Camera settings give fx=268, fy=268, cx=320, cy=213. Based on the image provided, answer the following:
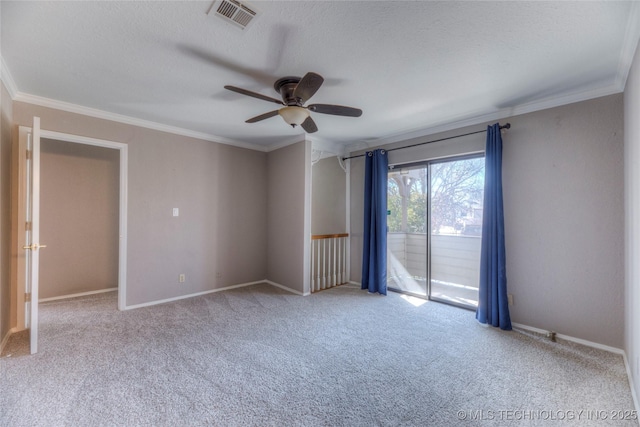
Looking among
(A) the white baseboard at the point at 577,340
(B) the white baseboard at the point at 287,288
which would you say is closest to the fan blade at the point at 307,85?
(B) the white baseboard at the point at 287,288

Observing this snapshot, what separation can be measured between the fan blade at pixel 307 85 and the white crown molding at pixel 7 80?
233 centimetres

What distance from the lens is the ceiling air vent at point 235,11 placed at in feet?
5.08

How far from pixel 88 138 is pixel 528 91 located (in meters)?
4.75

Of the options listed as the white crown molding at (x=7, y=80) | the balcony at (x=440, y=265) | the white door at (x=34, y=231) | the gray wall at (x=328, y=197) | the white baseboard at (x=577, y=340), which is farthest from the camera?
the gray wall at (x=328, y=197)

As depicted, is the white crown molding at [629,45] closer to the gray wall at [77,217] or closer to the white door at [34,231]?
the white door at [34,231]

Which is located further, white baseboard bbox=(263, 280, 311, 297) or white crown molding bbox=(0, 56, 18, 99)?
white baseboard bbox=(263, 280, 311, 297)

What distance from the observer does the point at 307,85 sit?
6.34ft

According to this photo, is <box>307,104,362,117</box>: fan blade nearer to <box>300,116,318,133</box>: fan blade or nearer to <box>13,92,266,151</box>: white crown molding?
<box>300,116,318,133</box>: fan blade

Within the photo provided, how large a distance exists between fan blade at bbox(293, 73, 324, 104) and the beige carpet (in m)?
2.17

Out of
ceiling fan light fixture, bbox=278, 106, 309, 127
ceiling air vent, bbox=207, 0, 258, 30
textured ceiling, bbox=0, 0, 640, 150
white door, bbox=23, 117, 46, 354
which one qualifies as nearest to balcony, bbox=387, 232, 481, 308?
textured ceiling, bbox=0, 0, 640, 150

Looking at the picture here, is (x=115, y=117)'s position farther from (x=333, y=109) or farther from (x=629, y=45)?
(x=629, y=45)

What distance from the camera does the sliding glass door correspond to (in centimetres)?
350

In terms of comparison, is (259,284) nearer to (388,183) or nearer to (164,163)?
(164,163)

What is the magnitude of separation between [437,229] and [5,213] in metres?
4.74
